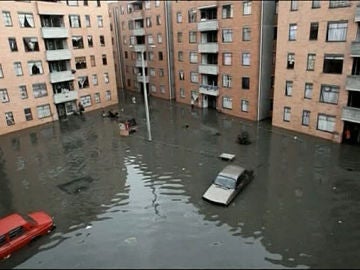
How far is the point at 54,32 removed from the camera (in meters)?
39.5

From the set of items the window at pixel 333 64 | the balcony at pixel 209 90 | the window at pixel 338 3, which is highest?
the window at pixel 338 3

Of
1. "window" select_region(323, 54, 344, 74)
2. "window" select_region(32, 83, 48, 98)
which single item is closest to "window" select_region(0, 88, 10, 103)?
"window" select_region(32, 83, 48, 98)

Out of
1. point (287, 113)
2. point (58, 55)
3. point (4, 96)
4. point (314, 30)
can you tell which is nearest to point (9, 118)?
point (4, 96)

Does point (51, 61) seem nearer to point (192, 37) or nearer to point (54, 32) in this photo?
point (54, 32)

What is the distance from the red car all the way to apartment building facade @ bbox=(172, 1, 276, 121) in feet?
92.6

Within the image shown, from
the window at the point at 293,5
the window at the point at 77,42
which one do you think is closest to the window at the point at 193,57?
the window at the point at 77,42

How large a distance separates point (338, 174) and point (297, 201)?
19.9 ft

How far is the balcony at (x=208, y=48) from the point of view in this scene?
40.6m

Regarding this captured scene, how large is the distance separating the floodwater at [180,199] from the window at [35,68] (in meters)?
8.81

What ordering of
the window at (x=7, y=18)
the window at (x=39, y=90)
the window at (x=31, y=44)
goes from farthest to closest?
1. the window at (x=39, y=90)
2. the window at (x=31, y=44)
3. the window at (x=7, y=18)

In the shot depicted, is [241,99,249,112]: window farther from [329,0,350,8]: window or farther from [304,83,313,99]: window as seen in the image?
[329,0,350,8]: window

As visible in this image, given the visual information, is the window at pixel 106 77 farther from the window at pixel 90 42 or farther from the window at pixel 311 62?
the window at pixel 311 62

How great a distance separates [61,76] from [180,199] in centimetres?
2928

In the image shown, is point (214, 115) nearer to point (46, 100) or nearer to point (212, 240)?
point (46, 100)
